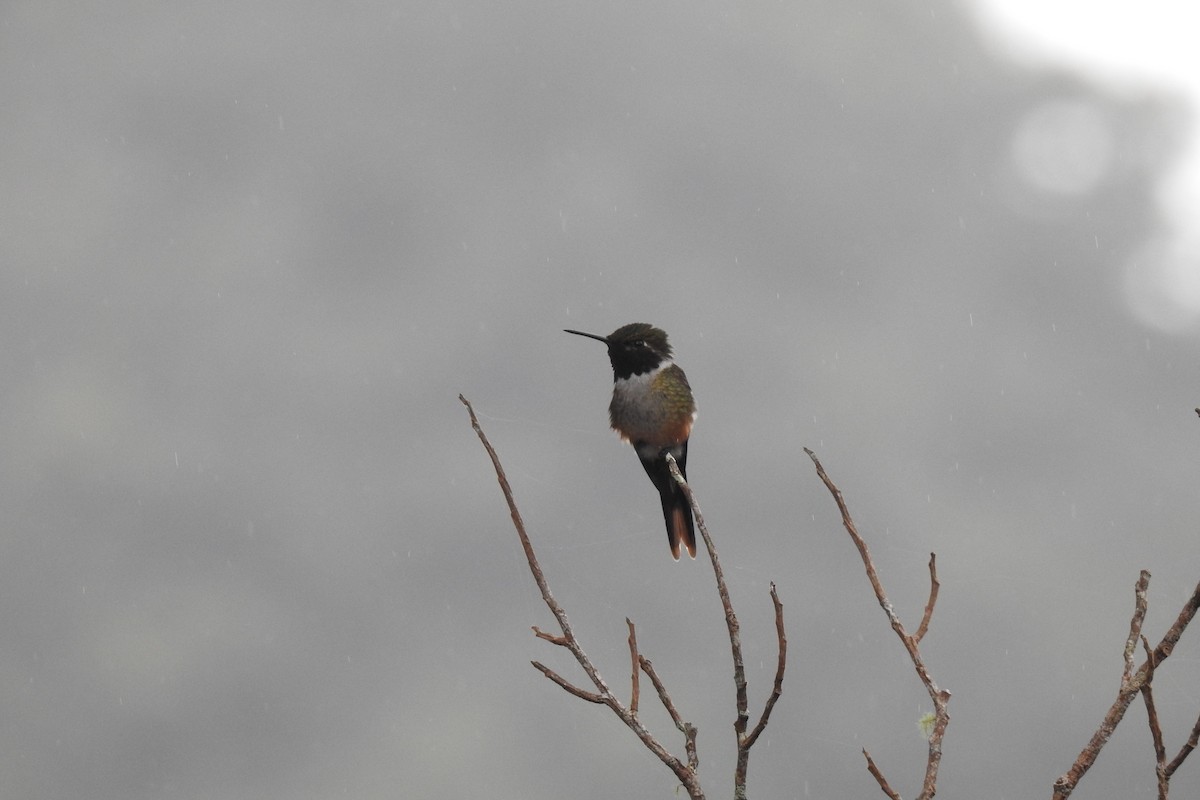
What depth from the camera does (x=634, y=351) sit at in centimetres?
802

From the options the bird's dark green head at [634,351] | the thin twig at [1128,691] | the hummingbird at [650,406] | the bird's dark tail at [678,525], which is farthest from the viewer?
the bird's dark green head at [634,351]

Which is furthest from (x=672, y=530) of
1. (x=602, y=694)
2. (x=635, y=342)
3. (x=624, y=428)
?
(x=602, y=694)

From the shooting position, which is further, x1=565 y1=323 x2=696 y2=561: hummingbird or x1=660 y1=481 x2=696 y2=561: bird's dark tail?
x1=565 y1=323 x2=696 y2=561: hummingbird

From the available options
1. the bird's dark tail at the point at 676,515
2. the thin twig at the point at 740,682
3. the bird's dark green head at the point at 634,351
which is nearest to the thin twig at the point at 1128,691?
the thin twig at the point at 740,682

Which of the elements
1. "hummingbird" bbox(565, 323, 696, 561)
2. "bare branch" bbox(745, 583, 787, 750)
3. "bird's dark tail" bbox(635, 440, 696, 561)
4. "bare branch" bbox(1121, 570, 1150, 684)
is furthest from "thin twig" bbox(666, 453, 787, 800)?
"hummingbird" bbox(565, 323, 696, 561)

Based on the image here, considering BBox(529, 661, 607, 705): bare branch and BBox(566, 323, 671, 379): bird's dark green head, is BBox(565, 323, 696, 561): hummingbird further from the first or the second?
BBox(529, 661, 607, 705): bare branch

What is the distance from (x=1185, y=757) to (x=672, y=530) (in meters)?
3.65

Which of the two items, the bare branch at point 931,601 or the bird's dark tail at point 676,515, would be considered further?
the bird's dark tail at point 676,515

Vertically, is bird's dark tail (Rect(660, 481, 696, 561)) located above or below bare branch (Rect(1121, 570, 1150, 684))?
below

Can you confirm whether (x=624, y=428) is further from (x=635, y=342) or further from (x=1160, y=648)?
(x=1160, y=648)

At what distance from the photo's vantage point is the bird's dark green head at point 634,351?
8016 millimetres

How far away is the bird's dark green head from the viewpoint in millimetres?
8016

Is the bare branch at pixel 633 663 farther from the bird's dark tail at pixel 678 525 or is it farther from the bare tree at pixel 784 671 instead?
the bird's dark tail at pixel 678 525

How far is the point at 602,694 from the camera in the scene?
4.14m
